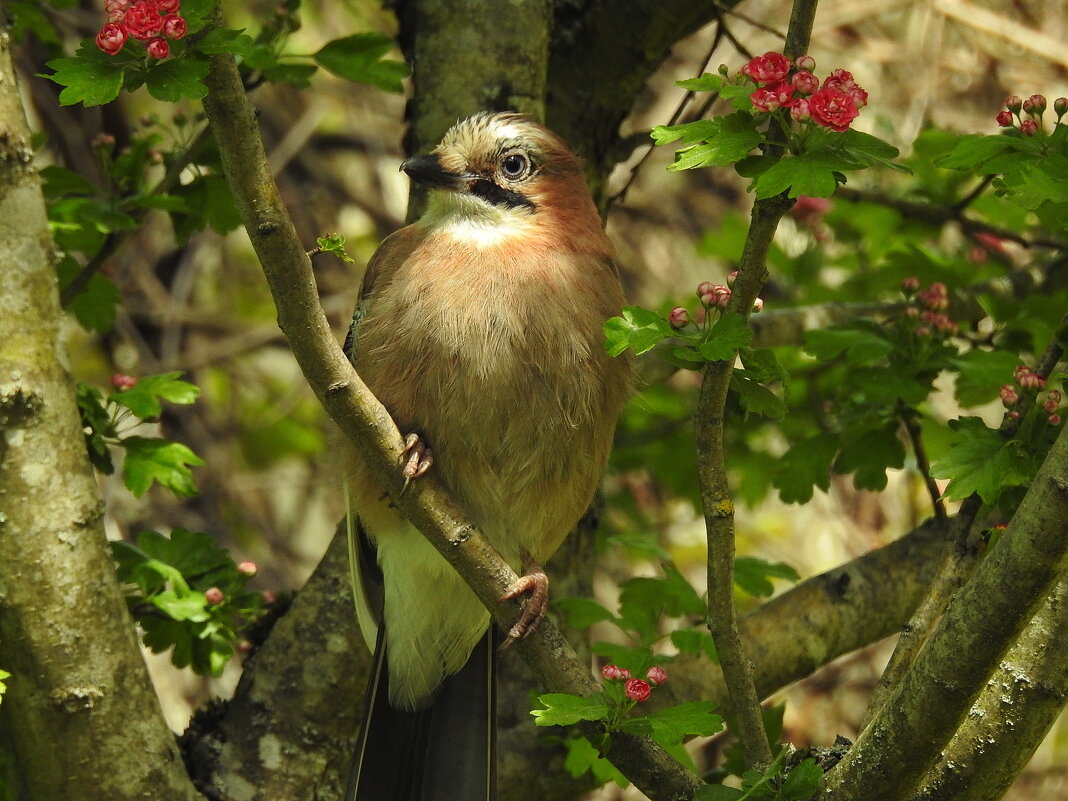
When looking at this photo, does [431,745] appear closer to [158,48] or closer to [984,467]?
[984,467]

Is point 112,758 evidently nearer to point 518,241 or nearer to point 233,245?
point 518,241

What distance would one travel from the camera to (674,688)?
9.42ft

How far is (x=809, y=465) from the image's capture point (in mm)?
2955

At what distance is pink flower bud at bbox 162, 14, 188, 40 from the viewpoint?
73.0 inches

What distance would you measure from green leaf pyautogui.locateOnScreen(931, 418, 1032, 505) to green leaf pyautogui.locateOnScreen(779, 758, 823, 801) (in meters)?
0.51

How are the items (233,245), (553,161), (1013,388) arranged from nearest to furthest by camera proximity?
(1013,388) → (553,161) → (233,245)

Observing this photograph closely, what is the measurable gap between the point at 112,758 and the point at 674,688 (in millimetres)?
1216

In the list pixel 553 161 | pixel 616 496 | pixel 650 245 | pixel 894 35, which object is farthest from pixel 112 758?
pixel 894 35

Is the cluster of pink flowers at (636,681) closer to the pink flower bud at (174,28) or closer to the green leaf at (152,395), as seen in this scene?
the green leaf at (152,395)

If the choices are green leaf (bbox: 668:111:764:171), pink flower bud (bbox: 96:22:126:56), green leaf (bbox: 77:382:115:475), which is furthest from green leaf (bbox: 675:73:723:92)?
green leaf (bbox: 77:382:115:475)

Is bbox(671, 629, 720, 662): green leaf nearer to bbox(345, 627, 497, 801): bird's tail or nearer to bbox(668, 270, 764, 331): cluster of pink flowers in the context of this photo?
bbox(345, 627, 497, 801): bird's tail

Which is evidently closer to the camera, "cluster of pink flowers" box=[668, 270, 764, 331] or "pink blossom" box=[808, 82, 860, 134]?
"pink blossom" box=[808, 82, 860, 134]

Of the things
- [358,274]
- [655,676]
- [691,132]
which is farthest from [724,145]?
[358,274]

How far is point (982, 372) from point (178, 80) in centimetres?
168
